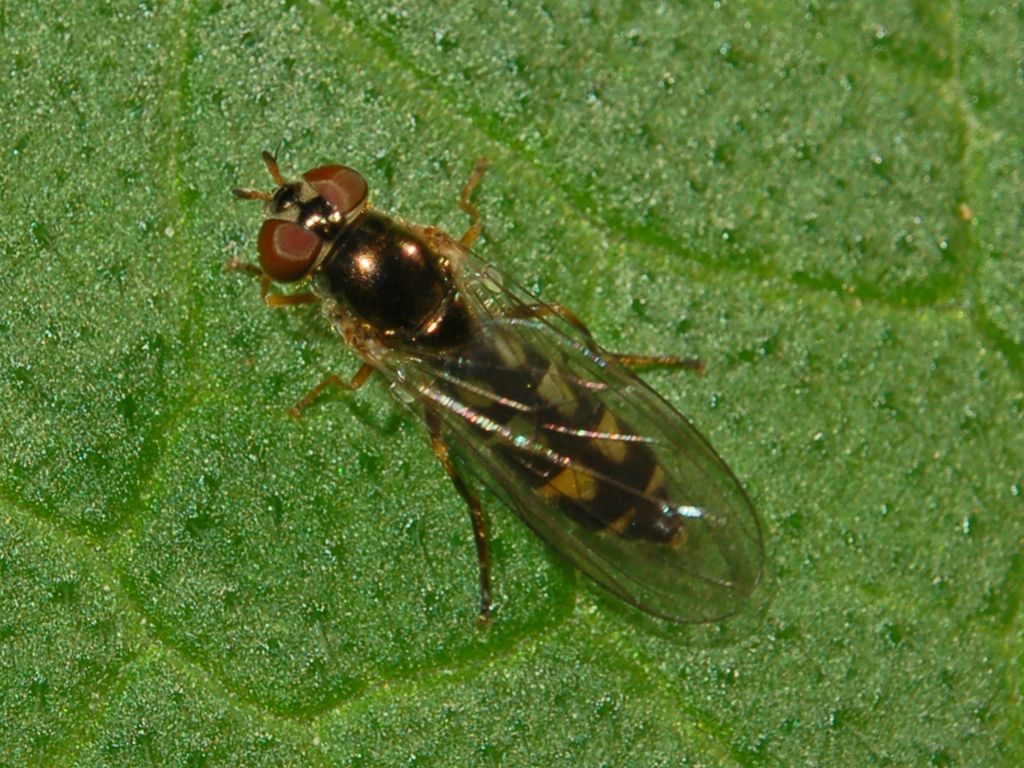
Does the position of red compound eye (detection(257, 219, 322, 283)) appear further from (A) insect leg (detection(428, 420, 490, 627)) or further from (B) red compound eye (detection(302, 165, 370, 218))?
(A) insect leg (detection(428, 420, 490, 627))

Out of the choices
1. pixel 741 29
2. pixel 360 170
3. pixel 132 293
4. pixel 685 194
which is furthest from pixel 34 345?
pixel 741 29

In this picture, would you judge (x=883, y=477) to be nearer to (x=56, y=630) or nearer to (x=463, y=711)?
(x=463, y=711)

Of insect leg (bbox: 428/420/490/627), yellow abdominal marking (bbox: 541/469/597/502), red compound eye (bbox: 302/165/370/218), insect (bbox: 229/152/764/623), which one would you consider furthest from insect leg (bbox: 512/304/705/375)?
red compound eye (bbox: 302/165/370/218)

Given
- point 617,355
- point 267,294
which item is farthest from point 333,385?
point 617,355

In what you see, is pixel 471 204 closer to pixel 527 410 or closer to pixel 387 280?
pixel 387 280

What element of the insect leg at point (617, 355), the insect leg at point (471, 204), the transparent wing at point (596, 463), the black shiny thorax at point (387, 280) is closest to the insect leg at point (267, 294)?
the black shiny thorax at point (387, 280)
